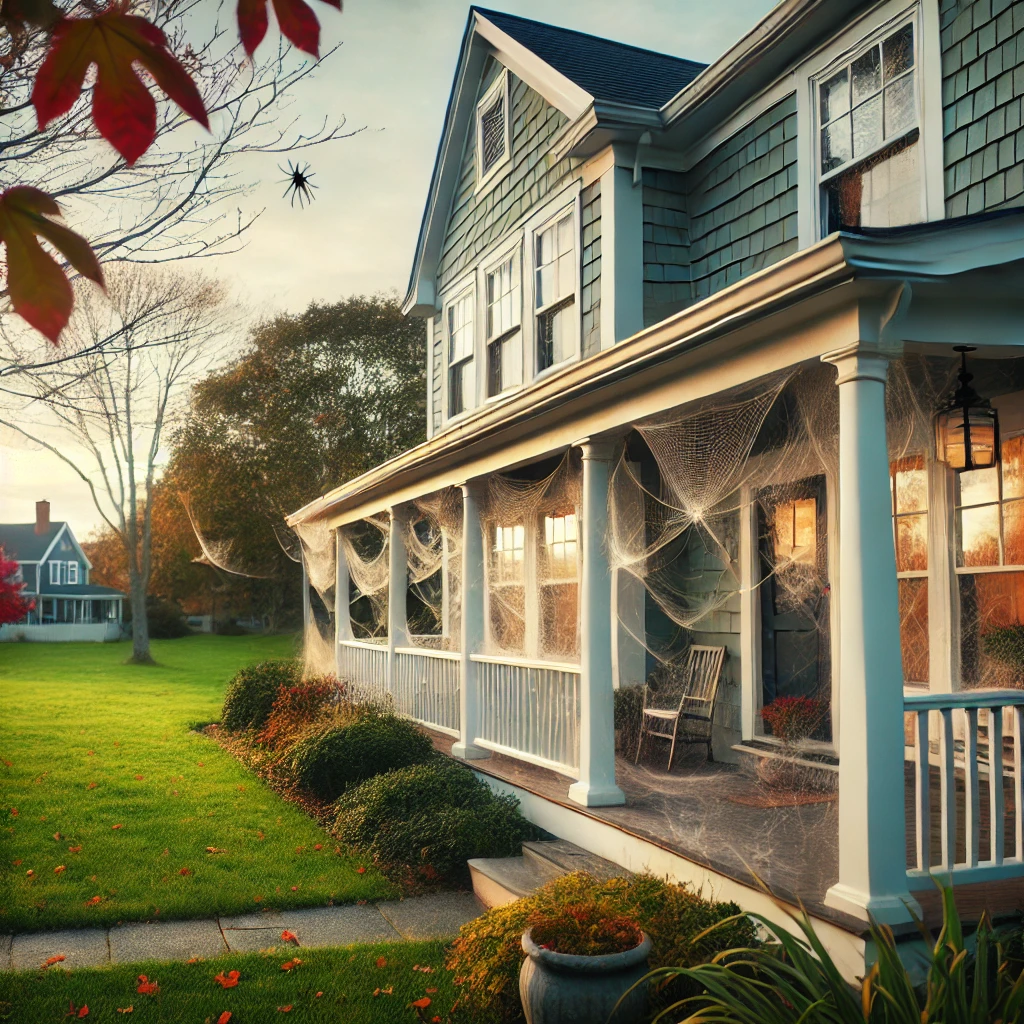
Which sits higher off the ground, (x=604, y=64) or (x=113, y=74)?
(x=604, y=64)

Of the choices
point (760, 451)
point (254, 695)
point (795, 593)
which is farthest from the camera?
point (254, 695)

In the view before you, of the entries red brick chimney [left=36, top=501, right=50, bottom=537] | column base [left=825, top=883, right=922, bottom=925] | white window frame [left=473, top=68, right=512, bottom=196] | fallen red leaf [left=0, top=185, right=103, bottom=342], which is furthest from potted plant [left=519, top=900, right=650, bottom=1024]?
red brick chimney [left=36, top=501, right=50, bottom=537]

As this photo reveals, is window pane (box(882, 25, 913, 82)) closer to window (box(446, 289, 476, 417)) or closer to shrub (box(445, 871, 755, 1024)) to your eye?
shrub (box(445, 871, 755, 1024))

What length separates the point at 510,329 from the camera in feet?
35.7

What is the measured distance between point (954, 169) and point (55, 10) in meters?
5.64

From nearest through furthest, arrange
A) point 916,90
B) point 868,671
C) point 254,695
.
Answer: point 868,671 < point 916,90 < point 254,695

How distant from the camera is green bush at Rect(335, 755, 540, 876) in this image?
7.01 meters

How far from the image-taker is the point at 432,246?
43.3 ft

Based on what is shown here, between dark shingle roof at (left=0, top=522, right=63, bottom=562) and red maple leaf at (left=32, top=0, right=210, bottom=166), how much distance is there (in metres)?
52.3

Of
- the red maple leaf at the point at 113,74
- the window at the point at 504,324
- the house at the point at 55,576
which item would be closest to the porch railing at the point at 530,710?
the window at the point at 504,324

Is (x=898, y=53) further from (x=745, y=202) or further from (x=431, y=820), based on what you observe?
(x=431, y=820)

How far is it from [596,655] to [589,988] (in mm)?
2982

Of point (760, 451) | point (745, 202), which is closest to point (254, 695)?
point (760, 451)

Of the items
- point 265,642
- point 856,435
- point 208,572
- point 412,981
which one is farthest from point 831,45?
point 208,572
